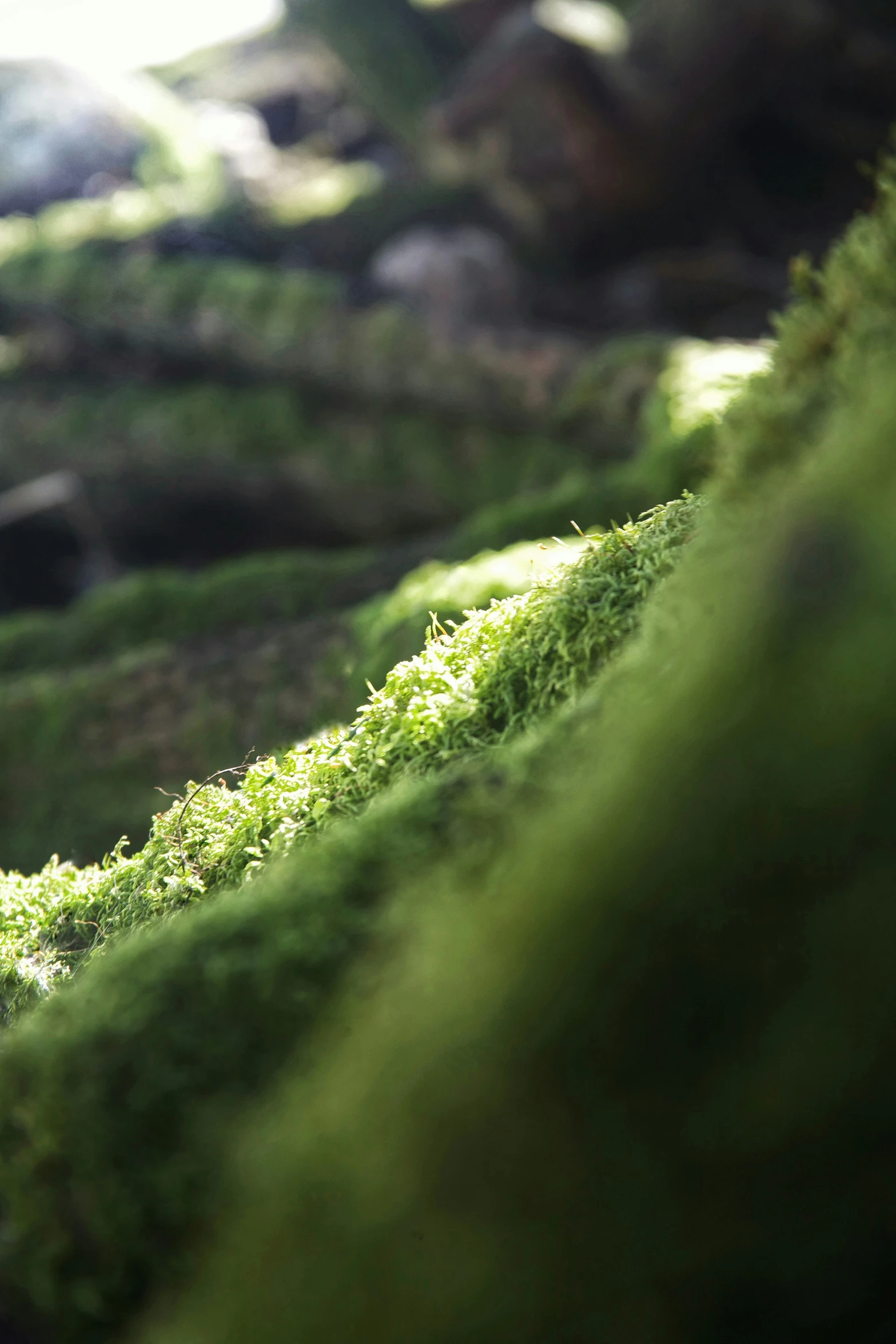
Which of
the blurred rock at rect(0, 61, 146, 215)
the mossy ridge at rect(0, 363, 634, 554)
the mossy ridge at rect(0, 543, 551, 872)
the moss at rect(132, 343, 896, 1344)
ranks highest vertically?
the blurred rock at rect(0, 61, 146, 215)

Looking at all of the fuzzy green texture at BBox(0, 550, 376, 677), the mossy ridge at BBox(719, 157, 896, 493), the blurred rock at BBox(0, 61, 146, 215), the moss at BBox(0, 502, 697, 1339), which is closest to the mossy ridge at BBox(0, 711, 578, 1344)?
the moss at BBox(0, 502, 697, 1339)

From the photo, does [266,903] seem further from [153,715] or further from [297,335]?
[297,335]

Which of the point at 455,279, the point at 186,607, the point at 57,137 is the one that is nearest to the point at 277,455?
the point at 455,279

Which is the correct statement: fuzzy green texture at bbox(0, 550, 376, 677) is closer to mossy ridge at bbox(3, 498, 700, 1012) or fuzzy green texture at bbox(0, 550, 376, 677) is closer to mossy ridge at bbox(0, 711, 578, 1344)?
mossy ridge at bbox(3, 498, 700, 1012)

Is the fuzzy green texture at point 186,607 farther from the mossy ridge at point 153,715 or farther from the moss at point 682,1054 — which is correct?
the moss at point 682,1054

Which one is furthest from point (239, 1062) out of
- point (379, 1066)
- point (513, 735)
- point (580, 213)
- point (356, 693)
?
point (580, 213)
